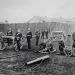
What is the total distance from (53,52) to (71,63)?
317 centimetres

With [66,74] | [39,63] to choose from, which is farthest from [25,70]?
[66,74]

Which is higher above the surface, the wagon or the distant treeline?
the distant treeline

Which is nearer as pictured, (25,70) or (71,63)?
(25,70)

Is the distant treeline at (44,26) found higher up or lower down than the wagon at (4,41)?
higher up

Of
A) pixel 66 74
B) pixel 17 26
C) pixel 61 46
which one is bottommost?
pixel 66 74

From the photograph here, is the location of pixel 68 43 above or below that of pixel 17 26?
below

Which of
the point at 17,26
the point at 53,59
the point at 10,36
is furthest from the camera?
the point at 17,26

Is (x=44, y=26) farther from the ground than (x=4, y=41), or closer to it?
farther from the ground

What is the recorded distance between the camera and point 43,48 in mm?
11672

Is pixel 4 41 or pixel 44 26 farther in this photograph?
pixel 44 26

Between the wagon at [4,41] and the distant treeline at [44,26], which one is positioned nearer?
the wagon at [4,41]

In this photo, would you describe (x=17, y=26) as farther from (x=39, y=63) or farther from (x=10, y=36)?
(x=39, y=63)

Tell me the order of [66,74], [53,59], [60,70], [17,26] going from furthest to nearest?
[17,26]
[53,59]
[60,70]
[66,74]

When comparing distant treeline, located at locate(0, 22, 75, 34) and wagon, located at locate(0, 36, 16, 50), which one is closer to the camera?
wagon, located at locate(0, 36, 16, 50)
